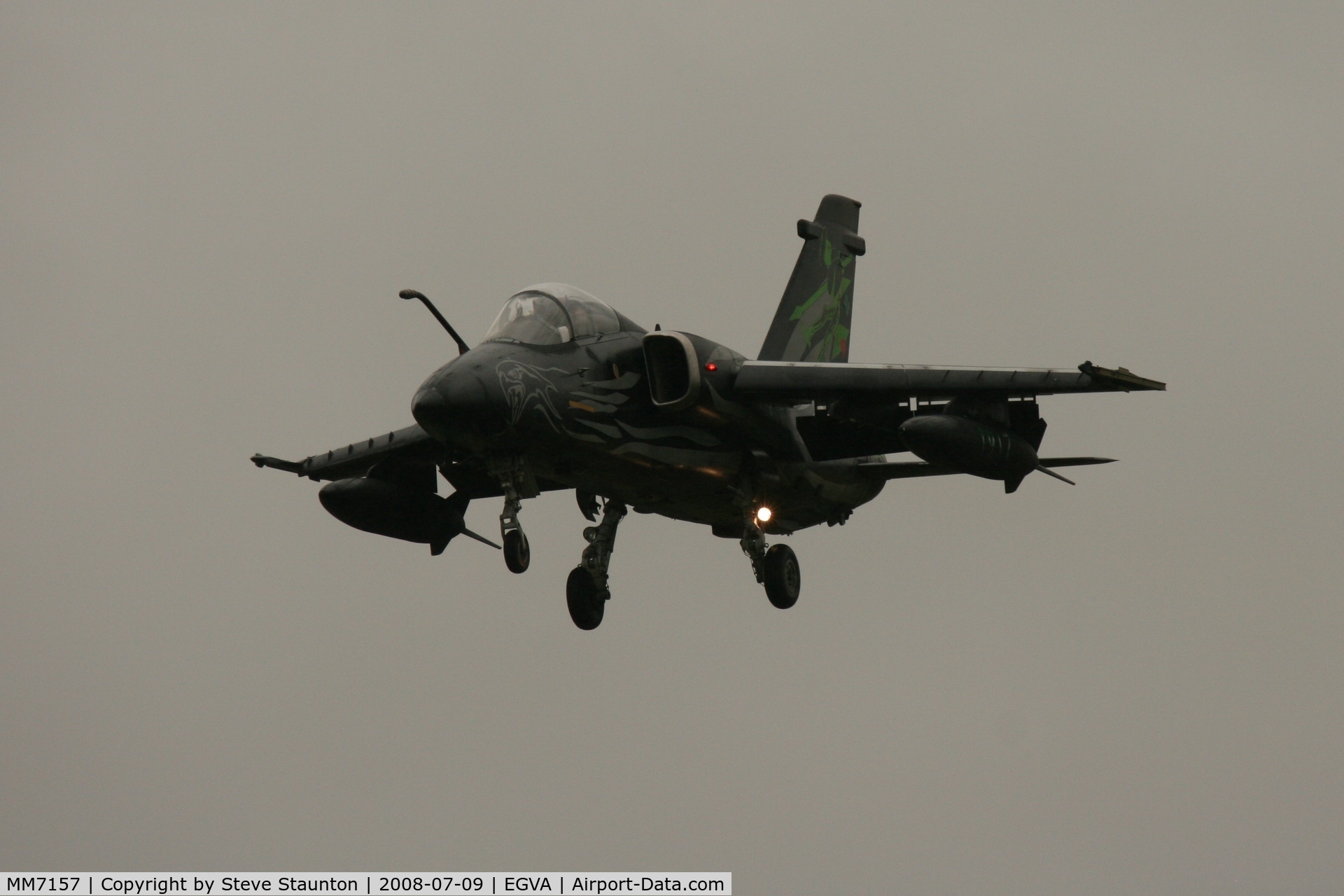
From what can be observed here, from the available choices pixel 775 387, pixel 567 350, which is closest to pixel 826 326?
pixel 775 387

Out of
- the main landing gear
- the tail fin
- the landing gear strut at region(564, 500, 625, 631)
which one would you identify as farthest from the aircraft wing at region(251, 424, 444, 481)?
the tail fin

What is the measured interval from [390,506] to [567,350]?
4.75 meters

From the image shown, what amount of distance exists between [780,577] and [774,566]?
18 centimetres

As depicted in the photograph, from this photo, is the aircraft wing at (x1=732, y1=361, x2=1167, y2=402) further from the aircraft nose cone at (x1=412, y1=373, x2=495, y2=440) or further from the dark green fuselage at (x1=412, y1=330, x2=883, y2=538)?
the aircraft nose cone at (x1=412, y1=373, x2=495, y2=440)

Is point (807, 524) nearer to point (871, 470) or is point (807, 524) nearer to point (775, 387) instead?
point (871, 470)

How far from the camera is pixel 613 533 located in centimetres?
2583

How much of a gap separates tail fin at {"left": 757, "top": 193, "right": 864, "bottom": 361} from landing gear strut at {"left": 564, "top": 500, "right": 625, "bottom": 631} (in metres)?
4.30

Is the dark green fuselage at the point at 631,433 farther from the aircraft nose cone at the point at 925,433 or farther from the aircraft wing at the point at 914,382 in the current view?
the aircraft nose cone at the point at 925,433

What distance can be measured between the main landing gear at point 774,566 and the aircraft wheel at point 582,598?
218cm

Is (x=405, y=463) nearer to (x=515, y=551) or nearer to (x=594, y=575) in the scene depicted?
(x=594, y=575)

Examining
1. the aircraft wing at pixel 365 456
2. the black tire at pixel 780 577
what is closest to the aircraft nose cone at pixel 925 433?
the black tire at pixel 780 577

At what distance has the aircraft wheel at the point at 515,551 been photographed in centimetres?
2153

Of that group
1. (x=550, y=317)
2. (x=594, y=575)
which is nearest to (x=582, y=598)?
(x=594, y=575)

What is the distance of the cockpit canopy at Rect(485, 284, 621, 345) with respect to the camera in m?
22.7
